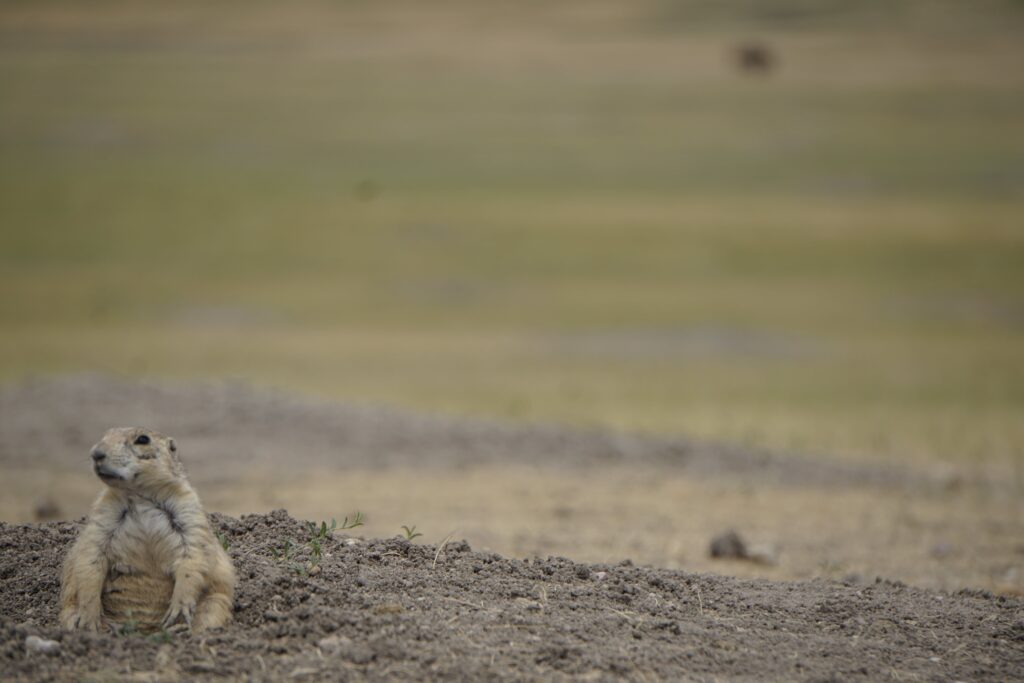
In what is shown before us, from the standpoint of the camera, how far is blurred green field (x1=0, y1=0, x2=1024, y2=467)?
56.3 ft

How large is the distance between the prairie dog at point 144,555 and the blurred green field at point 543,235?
30.6 feet

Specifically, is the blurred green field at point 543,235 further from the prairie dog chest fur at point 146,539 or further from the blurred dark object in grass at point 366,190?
the prairie dog chest fur at point 146,539

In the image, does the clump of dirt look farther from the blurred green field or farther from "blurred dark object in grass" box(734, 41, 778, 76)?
"blurred dark object in grass" box(734, 41, 778, 76)

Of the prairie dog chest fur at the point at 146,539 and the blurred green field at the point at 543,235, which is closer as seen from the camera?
the prairie dog chest fur at the point at 146,539

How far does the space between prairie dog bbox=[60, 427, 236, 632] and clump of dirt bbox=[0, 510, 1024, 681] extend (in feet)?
0.45

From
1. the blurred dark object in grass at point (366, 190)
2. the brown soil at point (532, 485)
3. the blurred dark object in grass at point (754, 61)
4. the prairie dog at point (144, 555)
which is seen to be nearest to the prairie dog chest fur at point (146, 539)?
the prairie dog at point (144, 555)

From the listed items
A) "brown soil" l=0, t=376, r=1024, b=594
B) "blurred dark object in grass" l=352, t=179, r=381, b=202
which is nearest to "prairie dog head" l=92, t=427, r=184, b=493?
"brown soil" l=0, t=376, r=1024, b=594

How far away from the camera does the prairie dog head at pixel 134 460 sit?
4211 mm

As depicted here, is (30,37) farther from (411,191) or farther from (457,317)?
(457,317)

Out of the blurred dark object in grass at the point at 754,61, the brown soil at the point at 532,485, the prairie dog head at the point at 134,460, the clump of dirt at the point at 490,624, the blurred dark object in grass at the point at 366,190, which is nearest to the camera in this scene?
the clump of dirt at the point at 490,624

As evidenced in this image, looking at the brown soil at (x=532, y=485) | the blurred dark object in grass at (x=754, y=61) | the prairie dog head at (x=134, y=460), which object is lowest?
the prairie dog head at (x=134, y=460)

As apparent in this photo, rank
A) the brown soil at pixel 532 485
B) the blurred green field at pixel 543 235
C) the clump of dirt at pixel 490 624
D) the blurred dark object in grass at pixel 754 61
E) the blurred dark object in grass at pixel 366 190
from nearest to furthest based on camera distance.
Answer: the clump of dirt at pixel 490 624, the brown soil at pixel 532 485, the blurred green field at pixel 543 235, the blurred dark object in grass at pixel 366 190, the blurred dark object in grass at pixel 754 61

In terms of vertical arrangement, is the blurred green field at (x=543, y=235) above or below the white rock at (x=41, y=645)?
above

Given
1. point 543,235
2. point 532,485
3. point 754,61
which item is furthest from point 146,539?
point 754,61
